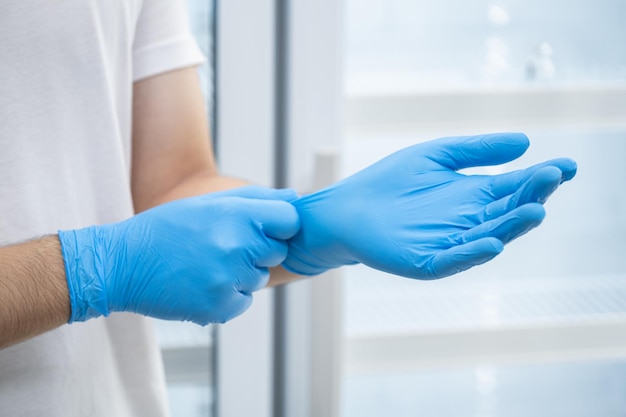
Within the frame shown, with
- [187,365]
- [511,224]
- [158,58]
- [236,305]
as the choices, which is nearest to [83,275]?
[236,305]

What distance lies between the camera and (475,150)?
0.71 meters

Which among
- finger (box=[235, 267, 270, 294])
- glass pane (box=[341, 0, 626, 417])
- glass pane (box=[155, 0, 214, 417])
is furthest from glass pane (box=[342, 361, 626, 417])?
finger (box=[235, 267, 270, 294])

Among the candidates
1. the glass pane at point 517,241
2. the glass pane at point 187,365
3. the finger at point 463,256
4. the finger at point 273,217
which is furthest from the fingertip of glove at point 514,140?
the glass pane at point 187,365

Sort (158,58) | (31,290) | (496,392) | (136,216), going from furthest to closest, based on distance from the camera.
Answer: (496,392)
(158,58)
(136,216)
(31,290)

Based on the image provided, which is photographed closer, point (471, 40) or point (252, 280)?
point (252, 280)

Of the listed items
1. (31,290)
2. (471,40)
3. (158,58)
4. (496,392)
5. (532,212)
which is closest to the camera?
(532,212)

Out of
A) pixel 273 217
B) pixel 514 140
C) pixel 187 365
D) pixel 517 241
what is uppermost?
pixel 514 140

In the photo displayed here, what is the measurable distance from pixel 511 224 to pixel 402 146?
2.64 feet

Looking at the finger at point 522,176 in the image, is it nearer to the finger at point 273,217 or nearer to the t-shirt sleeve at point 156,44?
the finger at point 273,217

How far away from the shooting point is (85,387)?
0.89m

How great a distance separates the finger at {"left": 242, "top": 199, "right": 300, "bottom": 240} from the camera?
79 cm

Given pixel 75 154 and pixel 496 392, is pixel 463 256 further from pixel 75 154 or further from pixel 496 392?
pixel 496 392

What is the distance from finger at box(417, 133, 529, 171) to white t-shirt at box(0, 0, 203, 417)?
1.30 feet

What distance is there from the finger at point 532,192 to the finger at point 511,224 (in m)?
0.02
